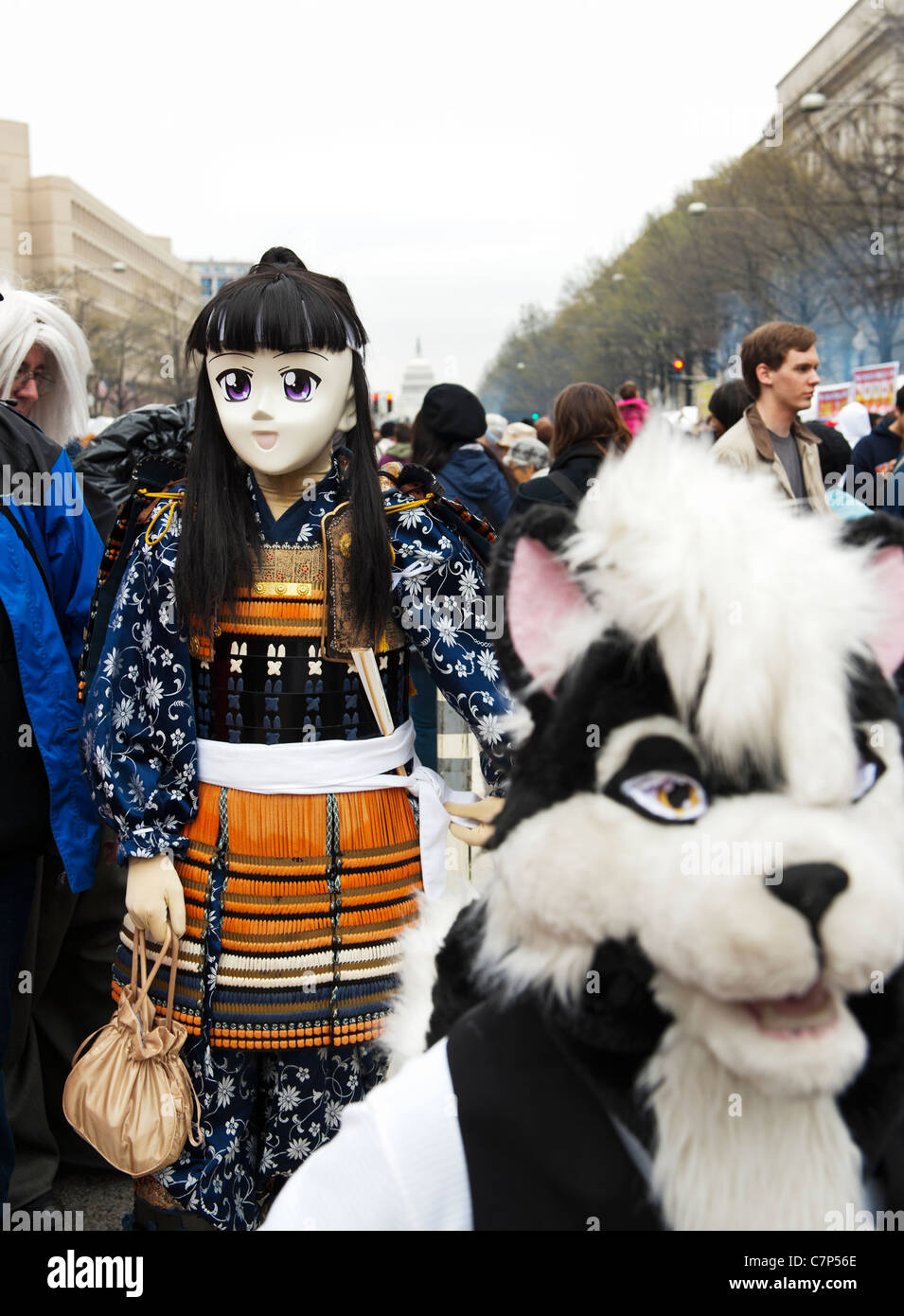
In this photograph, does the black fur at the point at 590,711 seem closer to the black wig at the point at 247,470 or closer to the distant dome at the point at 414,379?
the black wig at the point at 247,470

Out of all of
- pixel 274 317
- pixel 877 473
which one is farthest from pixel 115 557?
pixel 877 473

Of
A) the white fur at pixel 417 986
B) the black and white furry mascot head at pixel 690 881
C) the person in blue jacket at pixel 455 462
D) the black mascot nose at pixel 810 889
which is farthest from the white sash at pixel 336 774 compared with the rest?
the person in blue jacket at pixel 455 462

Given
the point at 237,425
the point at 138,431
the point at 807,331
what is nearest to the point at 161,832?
the point at 237,425

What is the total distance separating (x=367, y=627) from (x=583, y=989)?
128cm

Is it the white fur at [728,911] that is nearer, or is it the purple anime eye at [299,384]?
the white fur at [728,911]

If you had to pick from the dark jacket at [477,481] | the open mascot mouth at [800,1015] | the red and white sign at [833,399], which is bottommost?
the open mascot mouth at [800,1015]

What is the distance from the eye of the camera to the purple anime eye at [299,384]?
2.38 metres

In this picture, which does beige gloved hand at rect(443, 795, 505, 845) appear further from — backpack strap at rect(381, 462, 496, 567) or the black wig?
backpack strap at rect(381, 462, 496, 567)

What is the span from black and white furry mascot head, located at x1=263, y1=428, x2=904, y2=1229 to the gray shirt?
2.63m

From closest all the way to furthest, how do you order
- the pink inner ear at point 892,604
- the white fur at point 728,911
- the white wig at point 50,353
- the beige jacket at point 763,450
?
the white fur at point 728,911 < the pink inner ear at point 892,604 < the white wig at point 50,353 < the beige jacket at point 763,450

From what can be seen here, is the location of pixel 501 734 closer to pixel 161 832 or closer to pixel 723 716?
pixel 161 832

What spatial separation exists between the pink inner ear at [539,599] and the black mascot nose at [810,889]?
0.33m

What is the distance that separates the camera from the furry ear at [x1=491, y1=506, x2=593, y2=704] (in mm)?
1280
